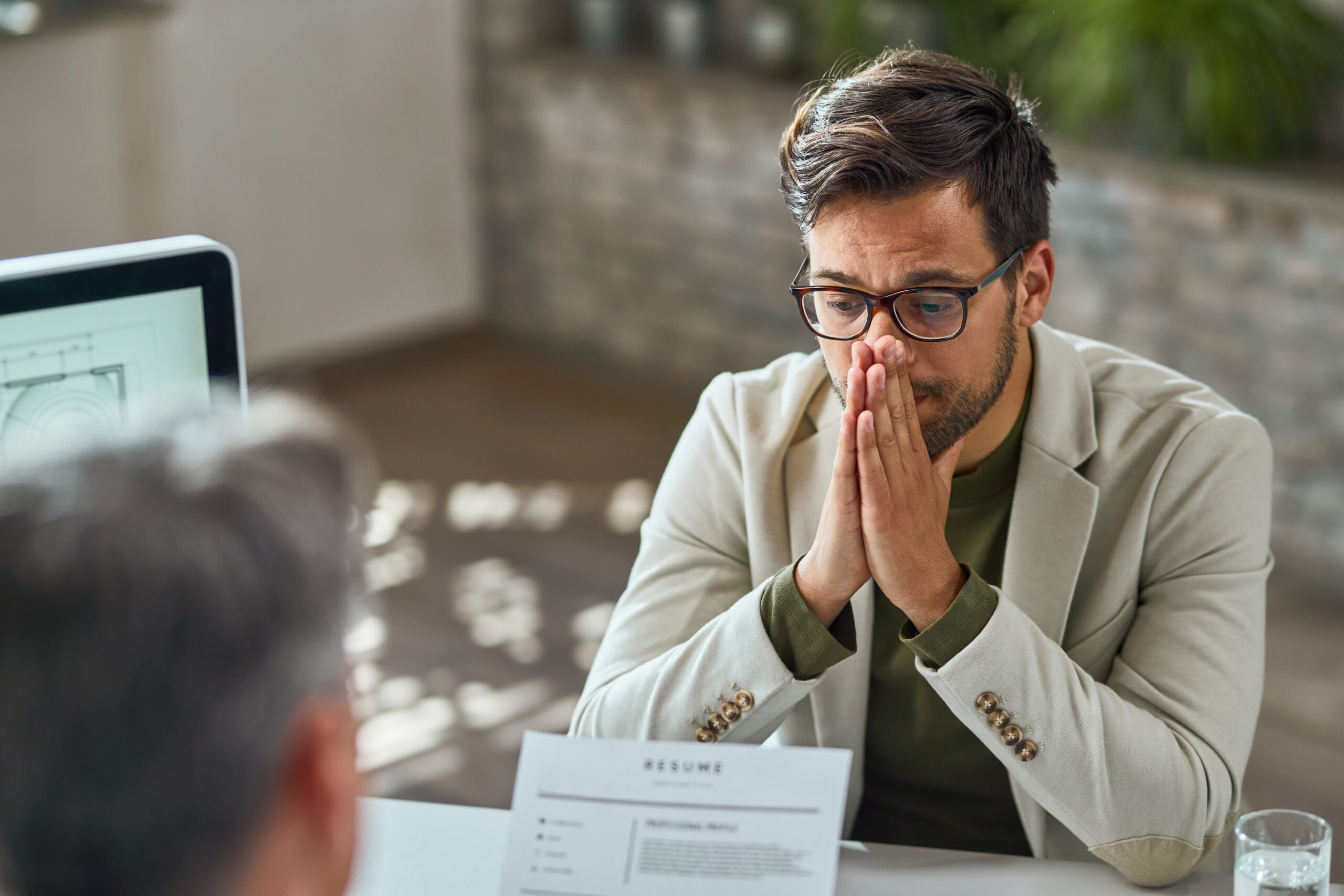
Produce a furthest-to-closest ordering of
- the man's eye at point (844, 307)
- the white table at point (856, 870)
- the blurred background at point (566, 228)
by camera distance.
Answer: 1. the blurred background at point (566, 228)
2. the man's eye at point (844, 307)
3. the white table at point (856, 870)

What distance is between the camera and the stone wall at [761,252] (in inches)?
129

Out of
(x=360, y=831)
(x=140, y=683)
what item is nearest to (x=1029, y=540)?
(x=360, y=831)

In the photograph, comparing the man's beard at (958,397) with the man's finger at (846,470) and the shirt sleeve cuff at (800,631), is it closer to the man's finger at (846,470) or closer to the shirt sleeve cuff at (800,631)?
the man's finger at (846,470)

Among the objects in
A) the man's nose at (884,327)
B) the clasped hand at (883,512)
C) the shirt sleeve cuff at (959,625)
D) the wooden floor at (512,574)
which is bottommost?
the wooden floor at (512,574)

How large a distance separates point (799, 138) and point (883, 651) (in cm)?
52

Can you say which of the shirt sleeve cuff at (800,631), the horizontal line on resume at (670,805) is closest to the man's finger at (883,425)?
the shirt sleeve cuff at (800,631)

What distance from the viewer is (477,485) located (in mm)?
3949

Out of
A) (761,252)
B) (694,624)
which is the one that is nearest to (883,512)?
(694,624)

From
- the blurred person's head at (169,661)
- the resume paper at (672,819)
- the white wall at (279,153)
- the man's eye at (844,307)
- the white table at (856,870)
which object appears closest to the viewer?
the blurred person's head at (169,661)

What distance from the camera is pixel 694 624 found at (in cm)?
144

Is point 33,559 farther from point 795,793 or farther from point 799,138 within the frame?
point 799,138

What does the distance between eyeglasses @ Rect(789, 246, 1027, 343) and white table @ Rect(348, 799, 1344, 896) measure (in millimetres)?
464

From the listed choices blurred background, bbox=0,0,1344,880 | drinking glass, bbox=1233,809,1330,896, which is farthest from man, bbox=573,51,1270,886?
blurred background, bbox=0,0,1344,880

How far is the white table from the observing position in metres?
1.16
